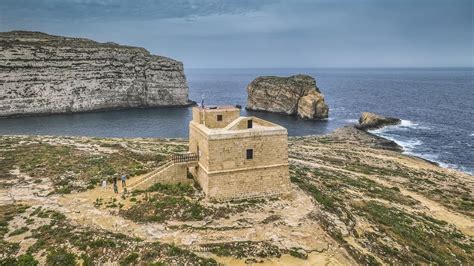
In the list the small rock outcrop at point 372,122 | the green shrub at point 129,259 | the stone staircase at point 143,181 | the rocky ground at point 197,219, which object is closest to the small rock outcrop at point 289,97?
the small rock outcrop at point 372,122

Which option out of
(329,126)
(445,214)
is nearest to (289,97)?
(329,126)

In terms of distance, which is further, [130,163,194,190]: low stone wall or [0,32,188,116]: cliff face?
[0,32,188,116]: cliff face

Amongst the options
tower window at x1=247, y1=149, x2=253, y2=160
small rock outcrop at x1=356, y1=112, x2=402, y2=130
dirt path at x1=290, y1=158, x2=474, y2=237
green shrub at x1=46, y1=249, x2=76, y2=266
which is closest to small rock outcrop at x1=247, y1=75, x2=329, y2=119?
small rock outcrop at x1=356, y1=112, x2=402, y2=130

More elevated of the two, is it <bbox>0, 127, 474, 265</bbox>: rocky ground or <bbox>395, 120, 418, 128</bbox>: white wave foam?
<bbox>0, 127, 474, 265</bbox>: rocky ground

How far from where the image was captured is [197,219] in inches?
923

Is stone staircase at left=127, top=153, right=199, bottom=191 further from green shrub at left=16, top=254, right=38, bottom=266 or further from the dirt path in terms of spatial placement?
the dirt path

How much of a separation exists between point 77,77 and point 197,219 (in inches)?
3586

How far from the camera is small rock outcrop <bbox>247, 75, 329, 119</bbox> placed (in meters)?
97.0

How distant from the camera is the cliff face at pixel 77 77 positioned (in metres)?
90.5

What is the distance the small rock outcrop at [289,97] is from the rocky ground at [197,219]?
57.1 meters

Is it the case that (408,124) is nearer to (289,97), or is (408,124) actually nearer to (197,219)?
(289,97)

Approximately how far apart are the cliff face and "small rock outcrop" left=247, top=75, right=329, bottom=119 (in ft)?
86.5

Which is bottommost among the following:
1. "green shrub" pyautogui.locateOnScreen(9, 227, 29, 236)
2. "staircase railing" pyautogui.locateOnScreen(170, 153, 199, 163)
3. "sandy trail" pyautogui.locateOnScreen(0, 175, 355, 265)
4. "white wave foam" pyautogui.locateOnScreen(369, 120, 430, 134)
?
"white wave foam" pyautogui.locateOnScreen(369, 120, 430, 134)

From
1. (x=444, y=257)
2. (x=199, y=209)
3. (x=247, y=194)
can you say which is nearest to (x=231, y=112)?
(x=247, y=194)
